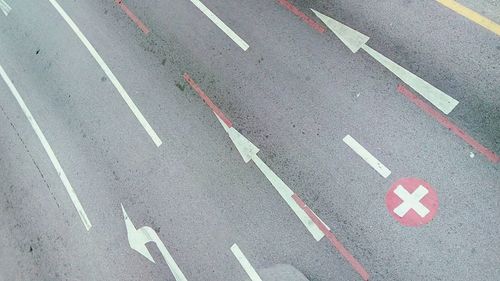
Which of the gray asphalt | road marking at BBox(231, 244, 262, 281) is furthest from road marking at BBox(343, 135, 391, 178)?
road marking at BBox(231, 244, 262, 281)

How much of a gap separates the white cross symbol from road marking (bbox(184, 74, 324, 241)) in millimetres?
1346

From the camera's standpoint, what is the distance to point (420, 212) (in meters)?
6.93

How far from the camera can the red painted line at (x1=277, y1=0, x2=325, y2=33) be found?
8.38 metres

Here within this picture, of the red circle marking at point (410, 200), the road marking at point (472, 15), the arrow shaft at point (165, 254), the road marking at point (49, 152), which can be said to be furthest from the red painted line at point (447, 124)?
the road marking at point (49, 152)

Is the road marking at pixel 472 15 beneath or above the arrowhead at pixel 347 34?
above

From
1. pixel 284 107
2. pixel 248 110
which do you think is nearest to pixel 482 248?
pixel 284 107

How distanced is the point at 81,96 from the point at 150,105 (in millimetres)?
1804

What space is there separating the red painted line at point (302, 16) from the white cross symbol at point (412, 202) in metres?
3.44

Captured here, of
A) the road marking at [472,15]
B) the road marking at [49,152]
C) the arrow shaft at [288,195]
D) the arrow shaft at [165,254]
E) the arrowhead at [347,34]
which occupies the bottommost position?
the road marking at [49,152]

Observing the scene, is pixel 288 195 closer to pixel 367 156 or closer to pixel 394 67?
pixel 367 156

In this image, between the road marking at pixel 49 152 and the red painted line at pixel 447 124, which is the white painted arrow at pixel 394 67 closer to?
the red painted line at pixel 447 124

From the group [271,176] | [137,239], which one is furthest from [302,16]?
[137,239]

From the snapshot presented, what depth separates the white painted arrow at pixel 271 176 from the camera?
24.1 feet

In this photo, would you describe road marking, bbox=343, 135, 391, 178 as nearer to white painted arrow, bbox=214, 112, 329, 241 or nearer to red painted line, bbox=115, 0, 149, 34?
white painted arrow, bbox=214, 112, 329, 241
